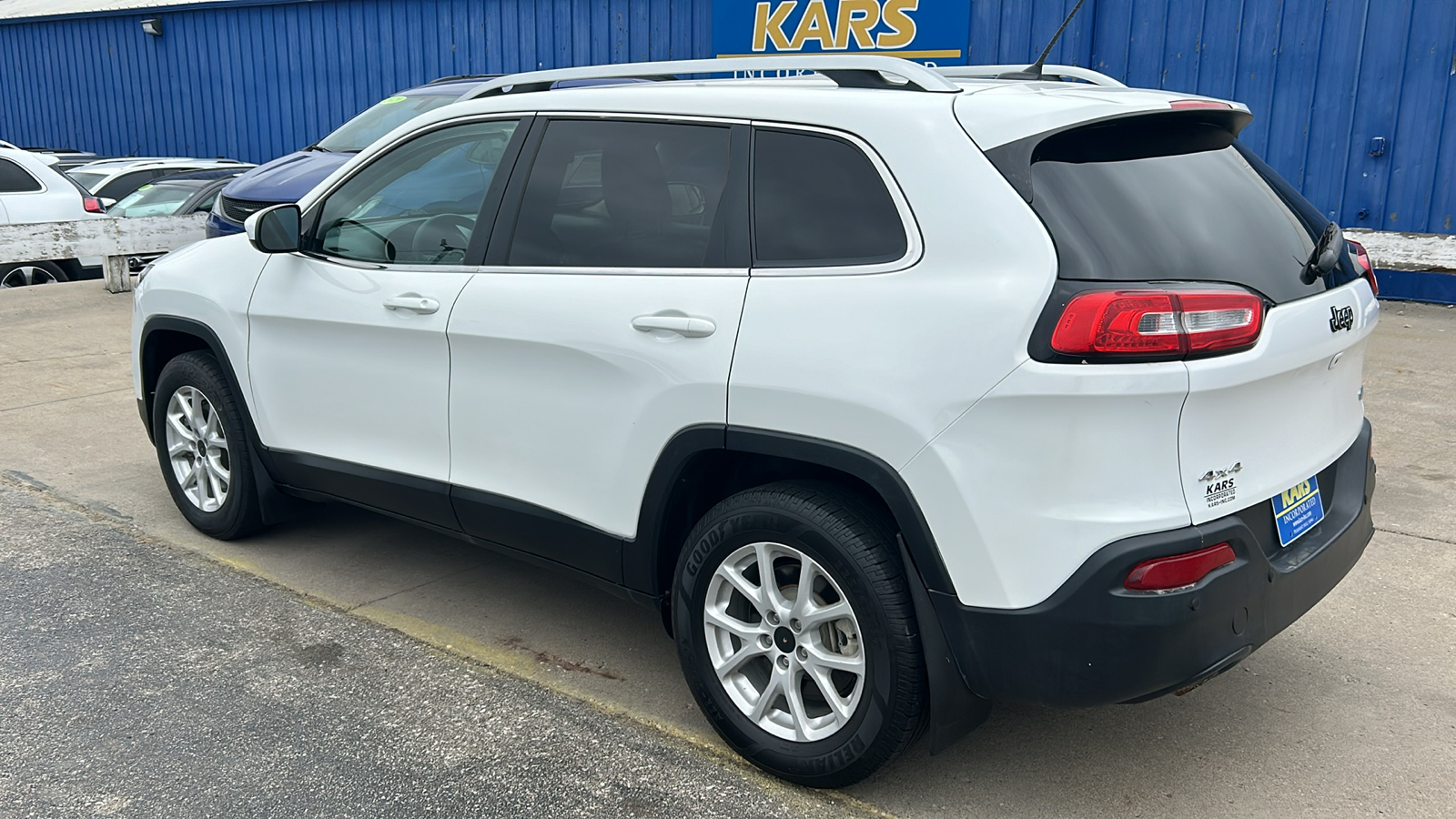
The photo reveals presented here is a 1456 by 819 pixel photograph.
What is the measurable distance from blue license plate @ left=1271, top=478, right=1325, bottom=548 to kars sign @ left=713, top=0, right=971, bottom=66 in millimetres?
9223

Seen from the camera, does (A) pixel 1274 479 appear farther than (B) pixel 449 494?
No

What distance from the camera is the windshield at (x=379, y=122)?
932 cm

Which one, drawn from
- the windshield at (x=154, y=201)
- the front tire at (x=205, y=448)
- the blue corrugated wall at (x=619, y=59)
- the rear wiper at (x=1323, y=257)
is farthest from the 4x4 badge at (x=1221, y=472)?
the windshield at (x=154, y=201)

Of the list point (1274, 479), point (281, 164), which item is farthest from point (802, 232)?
point (281, 164)

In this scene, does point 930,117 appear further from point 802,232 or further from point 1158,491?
point 1158,491

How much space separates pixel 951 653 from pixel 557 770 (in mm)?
1110

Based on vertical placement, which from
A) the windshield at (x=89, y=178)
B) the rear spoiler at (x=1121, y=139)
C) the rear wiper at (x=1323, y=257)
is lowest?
the windshield at (x=89, y=178)

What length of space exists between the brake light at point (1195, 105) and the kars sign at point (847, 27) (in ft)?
29.1

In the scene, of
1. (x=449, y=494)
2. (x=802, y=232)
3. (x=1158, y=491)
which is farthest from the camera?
(x=449, y=494)

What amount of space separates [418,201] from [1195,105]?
2.42 metres

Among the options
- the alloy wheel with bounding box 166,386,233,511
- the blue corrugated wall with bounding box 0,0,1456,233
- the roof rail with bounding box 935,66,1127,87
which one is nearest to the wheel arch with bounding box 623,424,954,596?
the roof rail with bounding box 935,66,1127,87

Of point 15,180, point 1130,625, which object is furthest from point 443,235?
point 15,180

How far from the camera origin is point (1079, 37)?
10.8m

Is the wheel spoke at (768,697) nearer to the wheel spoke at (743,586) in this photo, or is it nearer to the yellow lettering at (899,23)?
the wheel spoke at (743,586)
